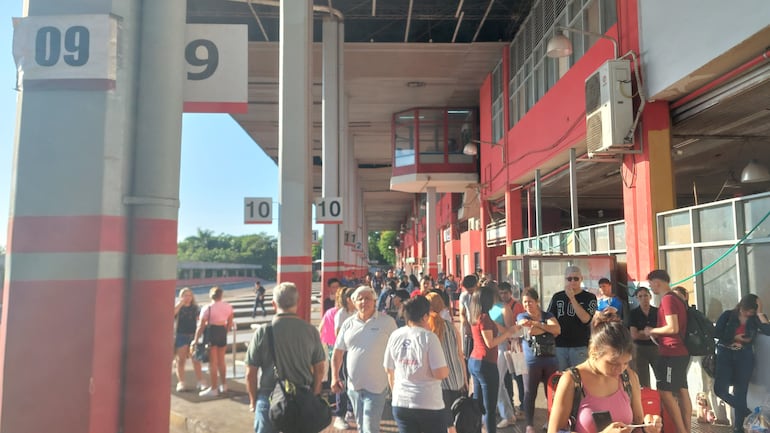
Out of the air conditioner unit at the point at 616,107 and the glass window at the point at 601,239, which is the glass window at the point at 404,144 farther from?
the air conditioner unit at the point at 616,107

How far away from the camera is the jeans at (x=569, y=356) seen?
521 cm

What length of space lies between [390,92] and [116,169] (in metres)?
20.5

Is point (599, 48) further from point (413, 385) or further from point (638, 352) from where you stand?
point (413, 385)

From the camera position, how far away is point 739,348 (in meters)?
5.30

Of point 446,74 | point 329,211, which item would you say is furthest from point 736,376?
point 446,74

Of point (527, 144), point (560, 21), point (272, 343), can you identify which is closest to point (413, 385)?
point (272, 343)

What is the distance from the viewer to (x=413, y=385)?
3.63m

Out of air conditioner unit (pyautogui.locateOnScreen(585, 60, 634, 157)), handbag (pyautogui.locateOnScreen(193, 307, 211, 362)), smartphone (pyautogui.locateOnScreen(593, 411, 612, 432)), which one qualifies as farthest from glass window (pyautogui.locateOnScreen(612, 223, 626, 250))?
smartphone (pyautogui.locateOnScreen(593, 411, 612, 432))

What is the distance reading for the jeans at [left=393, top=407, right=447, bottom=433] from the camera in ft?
11.9

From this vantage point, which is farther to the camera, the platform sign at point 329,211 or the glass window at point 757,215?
the platform sign at point 329,211

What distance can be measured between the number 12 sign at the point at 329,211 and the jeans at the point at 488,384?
7.78 metres

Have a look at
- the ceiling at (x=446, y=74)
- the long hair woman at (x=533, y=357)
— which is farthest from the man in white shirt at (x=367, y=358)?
the ceiling at (x=446, y=74)

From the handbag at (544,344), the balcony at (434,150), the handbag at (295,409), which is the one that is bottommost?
the handbag at (295,409)

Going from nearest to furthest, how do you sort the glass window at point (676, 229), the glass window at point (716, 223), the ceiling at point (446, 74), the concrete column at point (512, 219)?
the glass window at point (716, 223) < the glass window at point (676, 229) < the ceiling at point (446, 74) < the concrete column at point (512, 219)
